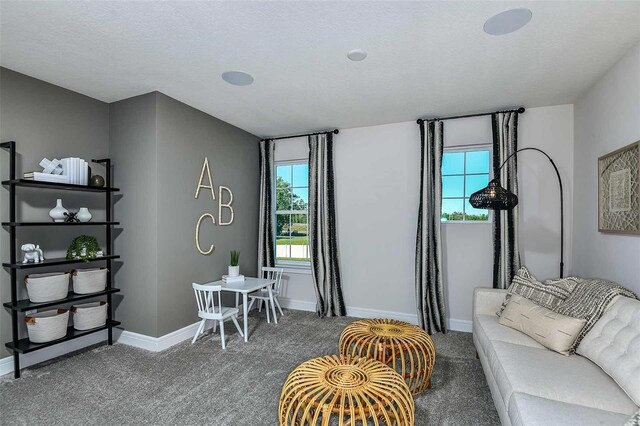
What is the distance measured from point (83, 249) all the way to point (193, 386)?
169 cm

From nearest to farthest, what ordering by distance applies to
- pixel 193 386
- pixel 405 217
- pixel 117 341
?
1. pixel 193 386
2. pixel 117 341
3. pixel 405 217

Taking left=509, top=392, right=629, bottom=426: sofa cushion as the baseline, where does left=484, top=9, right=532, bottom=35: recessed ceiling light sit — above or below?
above

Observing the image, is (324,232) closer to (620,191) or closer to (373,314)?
(373,314)

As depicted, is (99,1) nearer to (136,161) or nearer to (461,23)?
(136,161)

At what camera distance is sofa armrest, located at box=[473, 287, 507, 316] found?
3.04m

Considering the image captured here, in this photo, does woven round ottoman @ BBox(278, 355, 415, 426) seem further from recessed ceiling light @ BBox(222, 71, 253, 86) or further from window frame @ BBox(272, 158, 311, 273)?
window frame @ BBox(272, 158, 311, 273)

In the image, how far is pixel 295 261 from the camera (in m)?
4.96

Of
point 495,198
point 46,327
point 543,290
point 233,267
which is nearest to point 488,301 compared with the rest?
point 543,290

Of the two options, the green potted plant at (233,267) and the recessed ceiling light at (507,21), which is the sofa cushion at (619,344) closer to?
the recessed ceiling light at (507,21)

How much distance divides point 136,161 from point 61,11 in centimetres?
156

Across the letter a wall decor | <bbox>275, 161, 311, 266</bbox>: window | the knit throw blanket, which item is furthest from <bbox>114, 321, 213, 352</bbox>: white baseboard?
the knit throw blanket

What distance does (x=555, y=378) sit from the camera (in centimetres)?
180

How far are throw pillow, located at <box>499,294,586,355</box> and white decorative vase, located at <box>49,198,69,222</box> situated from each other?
4.07 metres

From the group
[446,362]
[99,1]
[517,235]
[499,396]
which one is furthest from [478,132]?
[99,1]
